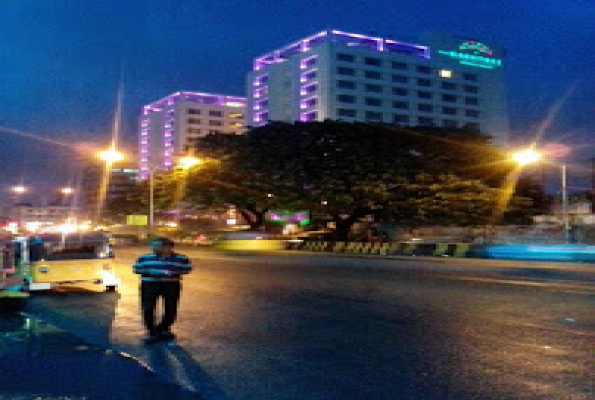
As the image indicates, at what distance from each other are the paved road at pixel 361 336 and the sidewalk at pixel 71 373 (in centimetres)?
27

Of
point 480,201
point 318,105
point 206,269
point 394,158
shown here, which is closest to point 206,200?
point 394,158

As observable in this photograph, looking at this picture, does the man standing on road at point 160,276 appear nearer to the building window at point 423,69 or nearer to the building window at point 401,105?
the building window at point 401,105

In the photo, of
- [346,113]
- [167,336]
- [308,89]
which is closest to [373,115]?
[346,113]

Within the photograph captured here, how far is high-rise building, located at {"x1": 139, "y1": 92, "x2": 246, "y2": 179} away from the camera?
152 meters

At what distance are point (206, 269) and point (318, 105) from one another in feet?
268

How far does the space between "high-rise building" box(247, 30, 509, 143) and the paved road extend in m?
85.9

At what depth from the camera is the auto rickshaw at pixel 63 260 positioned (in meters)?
13.9

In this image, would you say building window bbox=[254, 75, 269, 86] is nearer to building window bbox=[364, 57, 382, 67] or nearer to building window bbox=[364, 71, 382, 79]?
building window bbox=[364, 57, 382, 67]

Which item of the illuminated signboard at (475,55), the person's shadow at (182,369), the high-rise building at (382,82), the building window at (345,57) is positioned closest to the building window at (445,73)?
the high-rise building at (382,82)

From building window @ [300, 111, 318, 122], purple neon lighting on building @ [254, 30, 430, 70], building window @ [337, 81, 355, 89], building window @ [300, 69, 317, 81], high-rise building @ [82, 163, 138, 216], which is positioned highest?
purple neon lighting on building @ [254, 30, 430, 70]

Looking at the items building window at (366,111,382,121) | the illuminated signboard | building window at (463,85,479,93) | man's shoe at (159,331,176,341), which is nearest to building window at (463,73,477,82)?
building window at (463,85,479,93)

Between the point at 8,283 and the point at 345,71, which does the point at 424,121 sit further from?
the point at 8,283

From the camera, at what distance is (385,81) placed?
10481 cm

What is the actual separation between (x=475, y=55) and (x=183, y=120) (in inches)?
2771
